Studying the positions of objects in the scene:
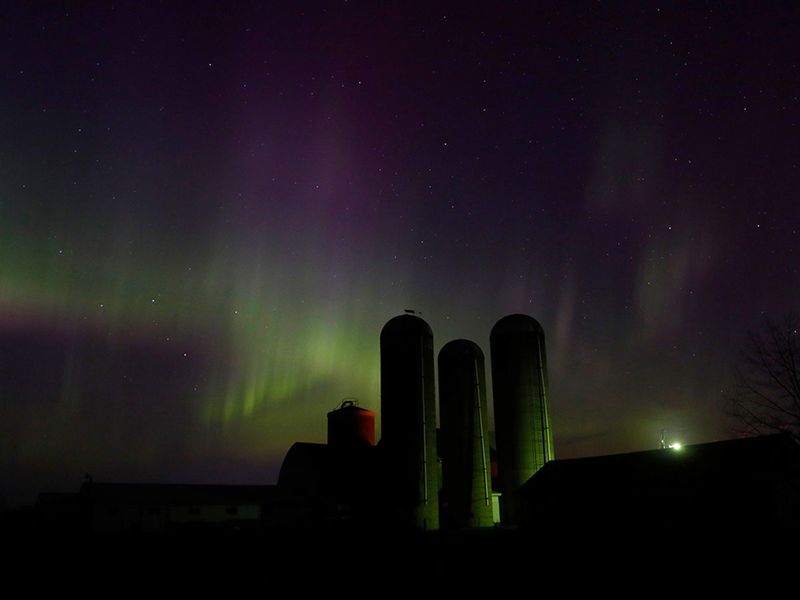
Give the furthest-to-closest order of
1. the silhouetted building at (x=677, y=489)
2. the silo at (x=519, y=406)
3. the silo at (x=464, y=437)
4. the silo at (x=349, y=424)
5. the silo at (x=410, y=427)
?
1. the silo at (x=349, y=424)
2. the silo at (x=464, y=437)
3. the silo at (x=519, y=406)
4. the silo at (x=410, y=427)
5. the silhouetted building at (x=677, y=489)

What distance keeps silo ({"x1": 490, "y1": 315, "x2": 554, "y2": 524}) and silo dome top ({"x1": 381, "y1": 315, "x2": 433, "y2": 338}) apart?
5.55 meters

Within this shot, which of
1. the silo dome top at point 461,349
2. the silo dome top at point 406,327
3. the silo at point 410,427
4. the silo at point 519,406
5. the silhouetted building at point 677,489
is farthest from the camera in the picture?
the silo dome top at point 461,349

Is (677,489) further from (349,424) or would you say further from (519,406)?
(349,424)

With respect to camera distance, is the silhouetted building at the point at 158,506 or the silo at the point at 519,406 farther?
the silhouetted building at the point at 158,506

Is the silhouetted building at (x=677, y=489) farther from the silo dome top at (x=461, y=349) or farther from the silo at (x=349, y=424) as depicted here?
the silo at (x=349, y=424)

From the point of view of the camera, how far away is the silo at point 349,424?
Result: 51.8m

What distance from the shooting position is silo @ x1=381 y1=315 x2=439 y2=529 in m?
40.6

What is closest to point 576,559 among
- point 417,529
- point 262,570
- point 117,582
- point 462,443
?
point 262,570

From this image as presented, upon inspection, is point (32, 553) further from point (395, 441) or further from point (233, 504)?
point (233, 504)

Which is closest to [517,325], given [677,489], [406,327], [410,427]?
[406,327]

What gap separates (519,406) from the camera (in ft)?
142

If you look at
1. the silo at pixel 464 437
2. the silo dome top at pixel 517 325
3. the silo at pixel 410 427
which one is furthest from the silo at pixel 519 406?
the silo at pixel 410 427

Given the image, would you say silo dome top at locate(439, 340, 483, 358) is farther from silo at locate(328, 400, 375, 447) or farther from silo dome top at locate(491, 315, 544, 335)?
silo at locate(328, 400, 375, 447)

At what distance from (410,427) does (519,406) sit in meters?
7.87
